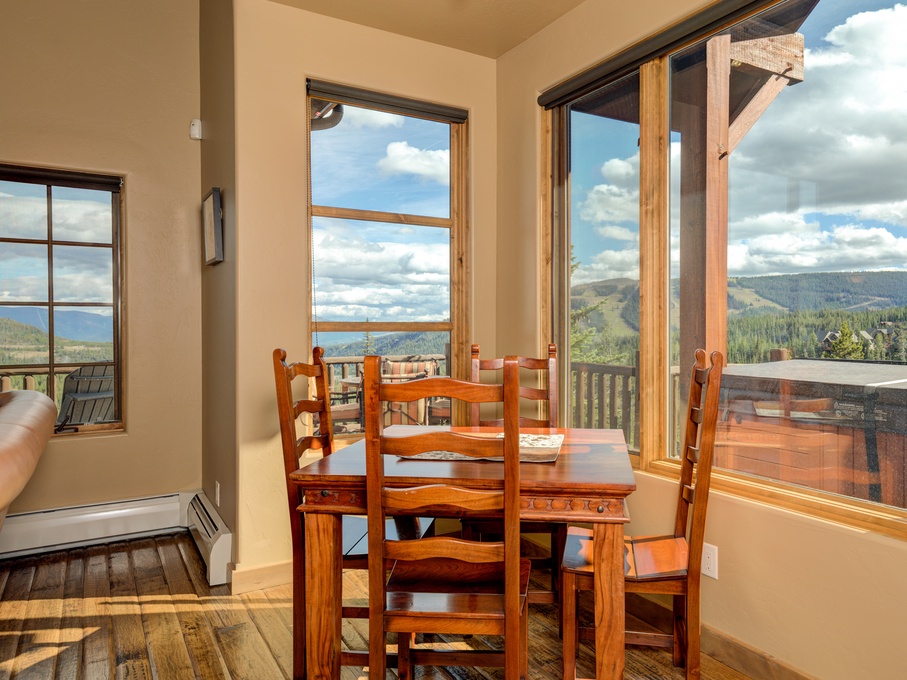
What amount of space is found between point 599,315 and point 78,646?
262cm

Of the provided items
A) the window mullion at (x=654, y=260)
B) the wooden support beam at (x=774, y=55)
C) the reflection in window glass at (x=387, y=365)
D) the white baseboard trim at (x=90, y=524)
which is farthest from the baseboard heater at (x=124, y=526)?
the wooden support beam at (x=774, y=55)

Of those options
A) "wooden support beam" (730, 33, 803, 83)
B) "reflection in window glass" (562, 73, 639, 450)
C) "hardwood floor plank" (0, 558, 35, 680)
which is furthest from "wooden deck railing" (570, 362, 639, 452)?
"hardwood floor plank" (0, 558, 35, 680)

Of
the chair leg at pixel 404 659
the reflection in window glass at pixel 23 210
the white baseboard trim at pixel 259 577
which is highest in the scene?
the reflection in window glass at pixel 23 210

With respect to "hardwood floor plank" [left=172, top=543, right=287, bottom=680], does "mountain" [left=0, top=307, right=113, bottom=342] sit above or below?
above

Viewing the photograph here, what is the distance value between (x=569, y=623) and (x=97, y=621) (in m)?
2.01

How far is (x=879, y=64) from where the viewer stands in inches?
75.0

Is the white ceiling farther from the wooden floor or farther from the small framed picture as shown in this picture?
the wooden floor

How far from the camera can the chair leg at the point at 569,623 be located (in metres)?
1.89

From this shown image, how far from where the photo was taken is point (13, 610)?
8.86 ft

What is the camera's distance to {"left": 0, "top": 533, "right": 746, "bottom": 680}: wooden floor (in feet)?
7.29

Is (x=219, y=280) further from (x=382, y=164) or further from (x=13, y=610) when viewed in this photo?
(x=13, y=610)

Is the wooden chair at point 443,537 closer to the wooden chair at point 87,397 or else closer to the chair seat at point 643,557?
the chair seat at point 643,557

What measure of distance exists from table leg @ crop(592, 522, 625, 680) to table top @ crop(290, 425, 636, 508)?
0.42 ft

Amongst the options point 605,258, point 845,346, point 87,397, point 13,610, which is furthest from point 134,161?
point 845,346
